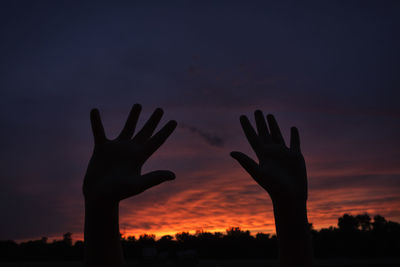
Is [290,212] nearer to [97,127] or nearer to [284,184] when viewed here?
[284,184]

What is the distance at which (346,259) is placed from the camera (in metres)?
37.0

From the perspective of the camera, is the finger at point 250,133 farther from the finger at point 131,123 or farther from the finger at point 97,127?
the finger at point 97,127

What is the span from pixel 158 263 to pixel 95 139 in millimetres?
21408

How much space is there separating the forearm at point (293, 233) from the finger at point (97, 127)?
9.12ft

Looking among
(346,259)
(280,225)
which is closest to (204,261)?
(346,259)

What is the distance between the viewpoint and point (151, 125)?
521 cm

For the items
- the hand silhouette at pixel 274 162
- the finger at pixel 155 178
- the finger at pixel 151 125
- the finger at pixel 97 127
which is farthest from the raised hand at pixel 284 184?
the finger at pixel 97 127

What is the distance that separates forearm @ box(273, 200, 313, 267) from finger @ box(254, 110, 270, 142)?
1.22 metres

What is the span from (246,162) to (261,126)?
108 centimetres

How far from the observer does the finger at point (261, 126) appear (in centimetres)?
600

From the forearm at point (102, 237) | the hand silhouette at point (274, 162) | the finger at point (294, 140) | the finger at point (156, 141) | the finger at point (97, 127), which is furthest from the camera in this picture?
the finger at point (294, 140)

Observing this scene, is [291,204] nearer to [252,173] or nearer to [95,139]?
[252,173]

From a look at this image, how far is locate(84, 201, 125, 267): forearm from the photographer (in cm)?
Result: 439

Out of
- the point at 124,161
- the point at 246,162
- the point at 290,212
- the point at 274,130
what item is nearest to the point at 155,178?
the point at 124,161
